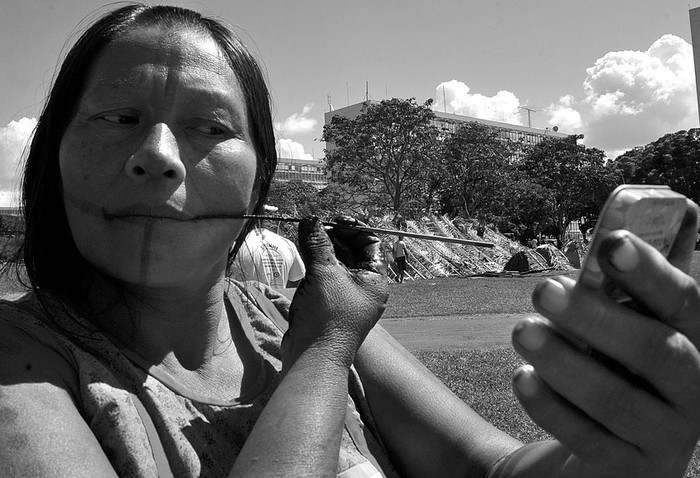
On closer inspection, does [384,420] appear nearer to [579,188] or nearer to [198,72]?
[198,72]

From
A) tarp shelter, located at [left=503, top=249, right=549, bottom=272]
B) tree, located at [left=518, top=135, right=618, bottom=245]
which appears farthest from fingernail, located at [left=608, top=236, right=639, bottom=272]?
tree, located at [left=518, top=135, right=618, bottom=245]

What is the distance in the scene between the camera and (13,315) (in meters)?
1.33

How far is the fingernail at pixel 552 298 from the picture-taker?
869 millimetres

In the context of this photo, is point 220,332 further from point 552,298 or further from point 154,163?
point 552,298

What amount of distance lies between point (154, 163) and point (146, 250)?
0.69 ft

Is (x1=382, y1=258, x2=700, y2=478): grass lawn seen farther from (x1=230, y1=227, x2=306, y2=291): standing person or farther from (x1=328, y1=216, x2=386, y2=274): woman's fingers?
(x1=328, y1=216, x2=386, y2=274): woman's fingers

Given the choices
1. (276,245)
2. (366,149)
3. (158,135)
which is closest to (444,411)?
(158,135)

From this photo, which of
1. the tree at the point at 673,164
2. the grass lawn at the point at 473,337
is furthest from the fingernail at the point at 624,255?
the tree at the point at 673,164

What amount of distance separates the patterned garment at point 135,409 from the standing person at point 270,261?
4.03 meters

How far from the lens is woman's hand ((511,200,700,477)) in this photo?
872mm

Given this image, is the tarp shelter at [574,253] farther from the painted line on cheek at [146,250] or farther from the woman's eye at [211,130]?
the painted line on cheek at [146,250]

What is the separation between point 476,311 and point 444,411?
9.88 metres

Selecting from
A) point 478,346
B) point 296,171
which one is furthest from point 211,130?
point 296,171

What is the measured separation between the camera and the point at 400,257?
20.0 m
